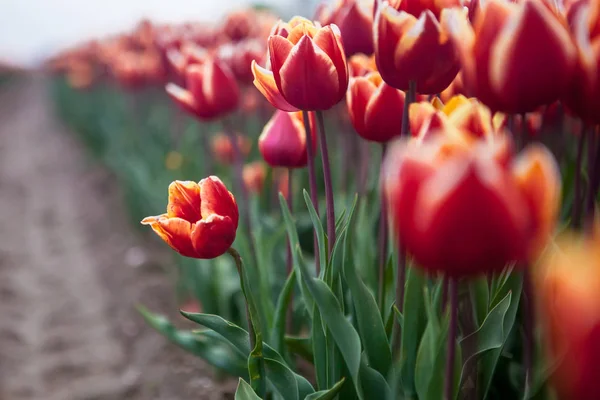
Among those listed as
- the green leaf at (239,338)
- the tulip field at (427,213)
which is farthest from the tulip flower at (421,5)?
the green leaf at (239,338)

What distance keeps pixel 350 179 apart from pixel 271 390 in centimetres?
113

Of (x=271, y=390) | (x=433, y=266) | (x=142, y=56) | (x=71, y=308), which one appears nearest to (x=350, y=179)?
(x=271, y=390)

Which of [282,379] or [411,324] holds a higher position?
[411,324]

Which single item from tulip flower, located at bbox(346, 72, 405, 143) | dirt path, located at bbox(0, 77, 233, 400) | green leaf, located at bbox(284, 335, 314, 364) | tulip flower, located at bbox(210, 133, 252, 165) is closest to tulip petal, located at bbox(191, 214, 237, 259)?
tulip flower, located at bbox(346, 72, 405, 143)

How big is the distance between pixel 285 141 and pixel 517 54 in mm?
574

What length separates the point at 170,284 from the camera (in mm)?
2449

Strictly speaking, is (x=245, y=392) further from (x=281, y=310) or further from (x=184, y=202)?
(x=184, y=202)

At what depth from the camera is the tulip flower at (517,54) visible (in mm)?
608

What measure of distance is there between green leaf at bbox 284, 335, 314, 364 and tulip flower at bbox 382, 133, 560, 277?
26.9 inches

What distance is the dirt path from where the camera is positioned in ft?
6.19

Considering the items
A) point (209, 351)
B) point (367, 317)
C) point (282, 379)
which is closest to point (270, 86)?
point (367, 317)

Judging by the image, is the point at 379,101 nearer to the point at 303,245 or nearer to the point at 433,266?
the point at 433,266

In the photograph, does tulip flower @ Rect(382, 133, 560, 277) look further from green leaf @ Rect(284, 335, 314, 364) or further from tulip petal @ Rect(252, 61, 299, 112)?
green leaf @ Rect(284, 335, 314, 364)

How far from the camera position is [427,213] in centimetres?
48
